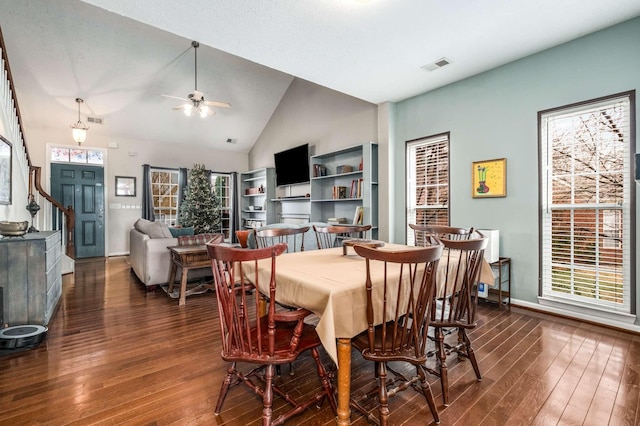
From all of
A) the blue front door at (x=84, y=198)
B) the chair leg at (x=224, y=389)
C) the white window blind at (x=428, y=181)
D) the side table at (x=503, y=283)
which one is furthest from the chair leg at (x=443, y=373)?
the blue front door at (x=84, y=198)

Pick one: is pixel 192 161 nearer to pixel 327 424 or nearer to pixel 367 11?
pixel 367 11

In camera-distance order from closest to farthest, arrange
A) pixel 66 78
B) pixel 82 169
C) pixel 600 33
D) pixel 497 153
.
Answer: pixel 600 33, pixel 497 153, pixel 66 78, pixel 82 169

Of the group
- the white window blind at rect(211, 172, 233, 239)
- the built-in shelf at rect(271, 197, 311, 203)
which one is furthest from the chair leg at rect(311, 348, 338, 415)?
the white window blind at rect(211, 172, 233, 239)

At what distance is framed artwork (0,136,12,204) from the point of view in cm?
342

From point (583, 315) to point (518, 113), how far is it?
2.29m

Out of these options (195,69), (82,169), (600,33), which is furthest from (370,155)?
(82,169)

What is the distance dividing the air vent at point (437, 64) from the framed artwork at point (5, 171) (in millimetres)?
4959

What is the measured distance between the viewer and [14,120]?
422cm

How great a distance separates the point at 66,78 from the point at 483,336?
25.1 feet

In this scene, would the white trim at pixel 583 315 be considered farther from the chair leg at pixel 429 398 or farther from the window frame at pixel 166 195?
the window frame at pixel 166 195

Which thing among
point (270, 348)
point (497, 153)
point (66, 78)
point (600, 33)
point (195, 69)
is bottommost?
point (270, 348)

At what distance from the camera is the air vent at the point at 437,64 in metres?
3.60

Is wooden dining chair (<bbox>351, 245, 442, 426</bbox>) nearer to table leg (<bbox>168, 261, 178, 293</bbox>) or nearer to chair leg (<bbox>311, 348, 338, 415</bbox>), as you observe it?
chair leg (<bbox>311, 348, 338, 415</bbox>)

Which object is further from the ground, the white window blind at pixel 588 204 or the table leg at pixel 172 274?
the white window blind at pixel 588 204
